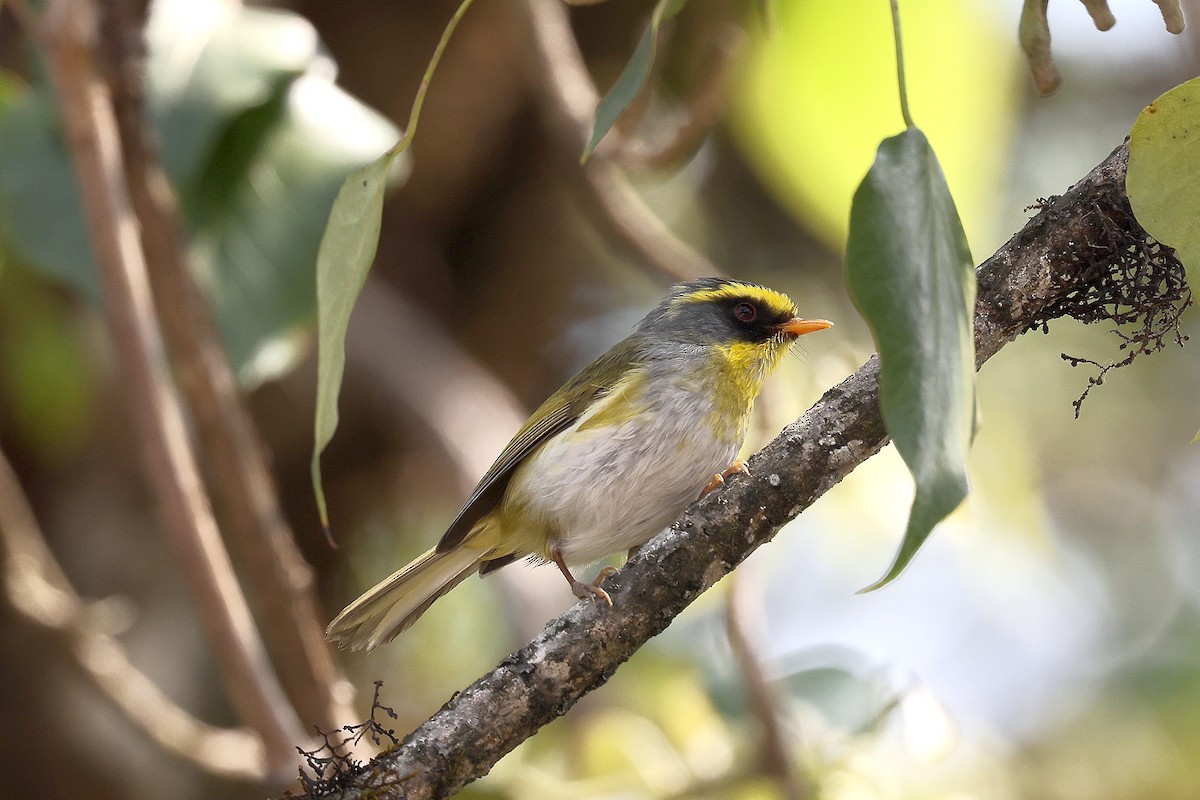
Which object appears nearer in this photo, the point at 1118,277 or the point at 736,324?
the point at 1118,277

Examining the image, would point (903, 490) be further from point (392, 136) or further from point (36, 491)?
point (36, 491)

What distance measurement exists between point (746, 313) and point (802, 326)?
168 mm

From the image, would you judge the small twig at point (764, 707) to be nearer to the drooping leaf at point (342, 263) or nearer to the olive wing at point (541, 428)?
the olive wing at point (541, 428)

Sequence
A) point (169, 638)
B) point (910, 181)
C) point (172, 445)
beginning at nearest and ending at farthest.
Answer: point (910, 181)
point (172, 445)
point (169, 638)

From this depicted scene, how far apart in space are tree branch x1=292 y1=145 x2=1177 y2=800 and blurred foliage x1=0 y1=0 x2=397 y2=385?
1312 millimetres

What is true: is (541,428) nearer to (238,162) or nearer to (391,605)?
(391,605)

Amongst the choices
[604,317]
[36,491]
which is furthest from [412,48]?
[36,491]

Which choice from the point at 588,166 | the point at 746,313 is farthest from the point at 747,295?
the point at 588,166

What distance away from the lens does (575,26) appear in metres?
4.89

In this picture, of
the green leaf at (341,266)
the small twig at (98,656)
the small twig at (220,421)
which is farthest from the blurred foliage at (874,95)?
the small twig at (98,656)

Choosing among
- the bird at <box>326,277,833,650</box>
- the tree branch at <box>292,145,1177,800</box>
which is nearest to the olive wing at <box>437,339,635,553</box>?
the bird at <box>326,277,833,650</box>

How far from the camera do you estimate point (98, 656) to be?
319cm

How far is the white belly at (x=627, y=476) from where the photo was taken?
2.64 metres

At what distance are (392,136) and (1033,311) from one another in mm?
1757
